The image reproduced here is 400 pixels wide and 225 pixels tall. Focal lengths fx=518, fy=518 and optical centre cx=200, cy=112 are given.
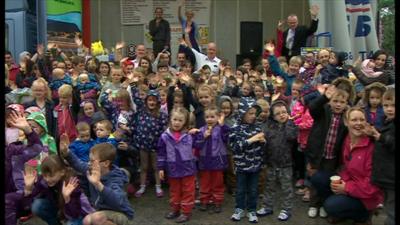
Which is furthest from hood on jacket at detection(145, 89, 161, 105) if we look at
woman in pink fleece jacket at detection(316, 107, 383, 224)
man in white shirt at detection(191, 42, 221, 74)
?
man in white shirt at detection(191, 42, 221, 74)

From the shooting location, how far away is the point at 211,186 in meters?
5.71

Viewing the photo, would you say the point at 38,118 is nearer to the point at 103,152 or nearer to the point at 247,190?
the point at 103,152

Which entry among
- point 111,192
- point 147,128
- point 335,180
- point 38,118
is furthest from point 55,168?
point 335,180

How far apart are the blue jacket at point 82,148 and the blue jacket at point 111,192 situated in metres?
0.71

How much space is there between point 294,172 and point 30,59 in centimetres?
443

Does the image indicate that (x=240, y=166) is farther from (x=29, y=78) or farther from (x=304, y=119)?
(x=29, y=78)

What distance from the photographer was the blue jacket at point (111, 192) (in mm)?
4078

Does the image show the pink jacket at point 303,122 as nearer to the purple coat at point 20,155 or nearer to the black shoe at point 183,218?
the black shoe at point 183,218

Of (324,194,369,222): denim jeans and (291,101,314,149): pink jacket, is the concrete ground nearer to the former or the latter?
(324,194,369,222): denim jeans

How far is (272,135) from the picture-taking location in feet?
17.6

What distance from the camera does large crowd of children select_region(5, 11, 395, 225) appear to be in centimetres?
436

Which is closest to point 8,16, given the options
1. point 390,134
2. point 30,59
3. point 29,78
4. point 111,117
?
point 30,59

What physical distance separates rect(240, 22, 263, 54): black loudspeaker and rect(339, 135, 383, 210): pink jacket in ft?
30.3

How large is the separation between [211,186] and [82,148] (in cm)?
147
